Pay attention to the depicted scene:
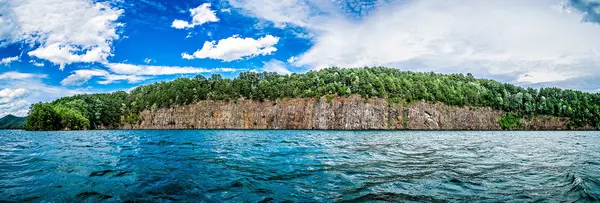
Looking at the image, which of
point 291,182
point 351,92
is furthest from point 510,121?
point 291,182

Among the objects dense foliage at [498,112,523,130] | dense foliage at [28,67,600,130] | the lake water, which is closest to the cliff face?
dense foliage at [498,112,523,130]

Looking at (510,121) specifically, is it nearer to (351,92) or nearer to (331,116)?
(351,92)

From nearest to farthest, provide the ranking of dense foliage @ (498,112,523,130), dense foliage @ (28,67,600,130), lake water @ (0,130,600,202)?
lake water @ (0,130,600,202) → dense foliage @ (28,67,600,130) → dense foliage @ (498,112,523,130)

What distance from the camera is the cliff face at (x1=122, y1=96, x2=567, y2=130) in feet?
461

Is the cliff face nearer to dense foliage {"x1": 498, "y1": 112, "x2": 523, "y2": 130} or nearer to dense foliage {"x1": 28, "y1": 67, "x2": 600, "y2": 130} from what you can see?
dense foliage {"x1": 498, "y1": 112, "x2": 523, "y2": 130}

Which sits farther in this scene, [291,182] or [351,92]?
[351,92]

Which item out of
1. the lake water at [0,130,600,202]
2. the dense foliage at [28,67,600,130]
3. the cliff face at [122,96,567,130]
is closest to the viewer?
the lake water at [0,130,600,202]

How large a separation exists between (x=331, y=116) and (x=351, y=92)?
16063 mm

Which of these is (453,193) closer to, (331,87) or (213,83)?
(331,87)

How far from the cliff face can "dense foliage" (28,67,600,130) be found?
12.9ft

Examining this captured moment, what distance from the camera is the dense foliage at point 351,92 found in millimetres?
153250

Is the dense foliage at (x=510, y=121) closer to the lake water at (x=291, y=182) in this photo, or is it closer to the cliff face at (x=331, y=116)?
the cliff face at (x=331, y=116)

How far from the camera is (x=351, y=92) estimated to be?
147 meters

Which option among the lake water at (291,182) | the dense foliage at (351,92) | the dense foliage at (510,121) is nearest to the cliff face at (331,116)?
the dense foliage at (510,121)
